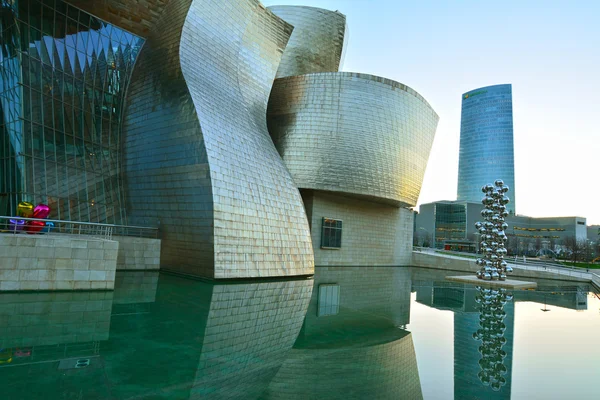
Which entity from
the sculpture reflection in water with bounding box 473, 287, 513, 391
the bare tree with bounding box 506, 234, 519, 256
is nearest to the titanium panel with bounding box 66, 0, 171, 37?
the sculpture reflection in water with bounding box 473, 287, 513, 391

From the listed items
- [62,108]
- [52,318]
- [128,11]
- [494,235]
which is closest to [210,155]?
[62,108]

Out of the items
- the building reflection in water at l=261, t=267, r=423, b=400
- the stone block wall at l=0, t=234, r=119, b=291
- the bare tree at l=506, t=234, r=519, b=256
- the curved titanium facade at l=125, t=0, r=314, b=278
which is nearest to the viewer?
the building reflection in water at l=261, t=267, r=423, b=400

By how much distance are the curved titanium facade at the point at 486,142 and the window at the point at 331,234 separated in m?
95.6

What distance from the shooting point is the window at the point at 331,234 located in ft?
84.4

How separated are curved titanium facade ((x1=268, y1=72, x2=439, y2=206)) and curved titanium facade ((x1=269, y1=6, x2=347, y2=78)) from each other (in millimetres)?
4223

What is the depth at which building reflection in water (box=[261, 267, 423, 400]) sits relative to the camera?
4.83 meters

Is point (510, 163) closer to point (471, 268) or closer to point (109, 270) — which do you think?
point (471, 268)

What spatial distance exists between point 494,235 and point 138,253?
15876 millimetres

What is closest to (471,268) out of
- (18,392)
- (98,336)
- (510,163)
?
(98,336)

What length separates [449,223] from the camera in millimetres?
89500

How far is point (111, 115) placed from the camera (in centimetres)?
1977

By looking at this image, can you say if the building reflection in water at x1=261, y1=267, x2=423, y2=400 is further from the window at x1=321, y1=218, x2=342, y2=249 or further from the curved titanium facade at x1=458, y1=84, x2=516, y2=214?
the curved titanium facade at x1=458, y1=84, x2=516, y2=214

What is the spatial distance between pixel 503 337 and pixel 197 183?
431 inches

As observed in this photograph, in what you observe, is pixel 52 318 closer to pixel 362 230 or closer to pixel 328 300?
pixel 328 300
